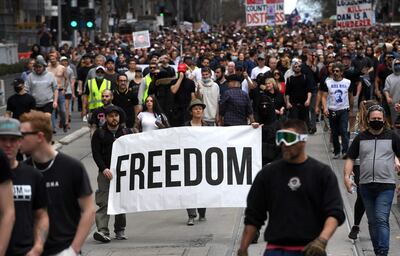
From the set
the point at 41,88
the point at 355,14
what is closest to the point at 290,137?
the point at 41,88

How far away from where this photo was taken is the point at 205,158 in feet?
40.9

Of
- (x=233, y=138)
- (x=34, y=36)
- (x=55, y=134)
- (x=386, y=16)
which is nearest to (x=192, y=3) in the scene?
(x=386, y=16)

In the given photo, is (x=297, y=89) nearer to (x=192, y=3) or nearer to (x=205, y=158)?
(x=205, y=158)

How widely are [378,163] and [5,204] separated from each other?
4927 mm

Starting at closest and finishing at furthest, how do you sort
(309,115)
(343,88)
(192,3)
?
(343,88) → (309,115) → (192,3)

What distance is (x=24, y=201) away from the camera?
6645mm

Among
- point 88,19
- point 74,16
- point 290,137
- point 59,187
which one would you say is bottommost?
point 88,19

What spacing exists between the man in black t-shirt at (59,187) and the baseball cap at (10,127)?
29 centimetres

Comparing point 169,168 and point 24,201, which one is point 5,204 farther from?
point 169,168

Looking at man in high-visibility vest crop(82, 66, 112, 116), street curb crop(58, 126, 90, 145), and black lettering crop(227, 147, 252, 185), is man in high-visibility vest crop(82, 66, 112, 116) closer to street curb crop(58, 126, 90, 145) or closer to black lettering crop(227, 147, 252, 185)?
street curb crop(58, 126, 90, 145)

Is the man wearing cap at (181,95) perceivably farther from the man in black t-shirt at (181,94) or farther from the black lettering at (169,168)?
the black lettering at (169,168)

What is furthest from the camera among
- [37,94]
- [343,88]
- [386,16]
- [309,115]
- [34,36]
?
[386,16]

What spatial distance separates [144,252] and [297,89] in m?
9.74

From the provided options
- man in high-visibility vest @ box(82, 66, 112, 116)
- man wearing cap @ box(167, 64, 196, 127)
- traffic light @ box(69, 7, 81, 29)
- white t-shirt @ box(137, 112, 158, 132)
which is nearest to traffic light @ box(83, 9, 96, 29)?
traffic light @ box(69, 7, 81, 29)
